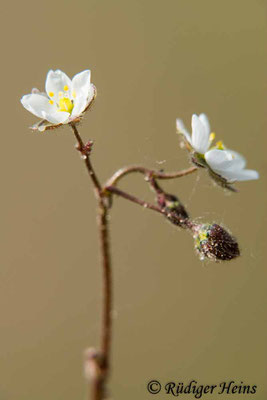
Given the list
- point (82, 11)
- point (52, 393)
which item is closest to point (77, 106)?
point (52, 393)

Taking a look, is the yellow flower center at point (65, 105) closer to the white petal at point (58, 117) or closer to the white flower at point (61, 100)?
the white flower at point (61, 100)

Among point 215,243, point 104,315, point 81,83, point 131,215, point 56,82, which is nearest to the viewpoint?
point 104,315

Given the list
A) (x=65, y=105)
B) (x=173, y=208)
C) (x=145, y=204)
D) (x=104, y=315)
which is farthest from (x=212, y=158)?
(x=104, y=315)

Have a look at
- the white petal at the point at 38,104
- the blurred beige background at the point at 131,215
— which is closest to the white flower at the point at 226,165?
the white petal at the point at 38,104

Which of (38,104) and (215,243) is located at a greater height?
(38,104)

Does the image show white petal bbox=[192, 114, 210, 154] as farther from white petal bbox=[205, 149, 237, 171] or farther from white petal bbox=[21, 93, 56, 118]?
white petal bbox=[21, 93, 56, 118]

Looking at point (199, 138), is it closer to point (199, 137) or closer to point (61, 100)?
point (199, 137)

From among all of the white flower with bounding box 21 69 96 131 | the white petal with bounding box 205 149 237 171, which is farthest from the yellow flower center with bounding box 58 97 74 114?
the white petal with bounding box 205 149 237 171
